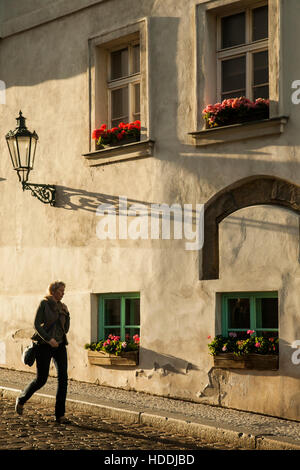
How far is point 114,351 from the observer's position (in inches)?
466

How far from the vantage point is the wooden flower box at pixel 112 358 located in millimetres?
11648

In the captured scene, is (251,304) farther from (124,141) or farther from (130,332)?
(124,141)

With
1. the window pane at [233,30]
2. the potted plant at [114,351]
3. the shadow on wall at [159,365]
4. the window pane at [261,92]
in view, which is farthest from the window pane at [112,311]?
the window pane at [233,30]

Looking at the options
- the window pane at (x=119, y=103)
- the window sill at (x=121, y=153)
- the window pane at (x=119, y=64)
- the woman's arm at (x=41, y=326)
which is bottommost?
the woman's arm at (x=41, y=326)

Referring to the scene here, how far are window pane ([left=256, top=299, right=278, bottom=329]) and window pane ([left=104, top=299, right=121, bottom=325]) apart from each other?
2556mm

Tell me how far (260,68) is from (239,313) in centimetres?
327

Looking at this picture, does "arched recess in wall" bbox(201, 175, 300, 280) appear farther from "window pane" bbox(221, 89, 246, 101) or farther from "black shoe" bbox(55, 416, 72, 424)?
"black shoe" bbox(55, 416, 72, 424)

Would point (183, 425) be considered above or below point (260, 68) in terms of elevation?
below

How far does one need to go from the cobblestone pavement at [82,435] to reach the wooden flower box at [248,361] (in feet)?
4.95

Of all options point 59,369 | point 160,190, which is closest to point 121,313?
point 160,190

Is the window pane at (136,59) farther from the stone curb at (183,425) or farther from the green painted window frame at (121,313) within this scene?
the stone curb at (183,425)

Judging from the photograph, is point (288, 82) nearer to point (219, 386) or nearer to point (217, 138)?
point (217, 138)

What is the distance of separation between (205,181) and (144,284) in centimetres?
180

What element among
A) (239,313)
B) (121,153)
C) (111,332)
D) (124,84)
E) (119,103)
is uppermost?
(124,84)
